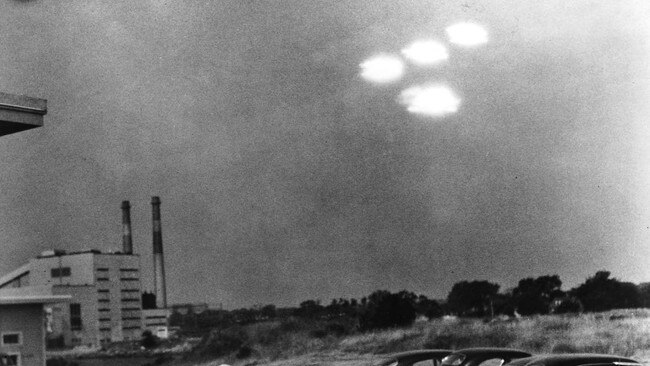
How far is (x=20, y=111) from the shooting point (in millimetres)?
7891

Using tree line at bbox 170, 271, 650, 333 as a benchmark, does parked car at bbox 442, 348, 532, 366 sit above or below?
below

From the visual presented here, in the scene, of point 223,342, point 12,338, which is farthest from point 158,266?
point 12,338

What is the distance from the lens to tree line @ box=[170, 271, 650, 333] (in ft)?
139

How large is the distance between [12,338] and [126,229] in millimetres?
59517

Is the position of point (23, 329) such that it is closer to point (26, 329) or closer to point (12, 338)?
point (26, 329)

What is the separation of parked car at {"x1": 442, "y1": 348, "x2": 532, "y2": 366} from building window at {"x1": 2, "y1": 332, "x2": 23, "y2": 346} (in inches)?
365

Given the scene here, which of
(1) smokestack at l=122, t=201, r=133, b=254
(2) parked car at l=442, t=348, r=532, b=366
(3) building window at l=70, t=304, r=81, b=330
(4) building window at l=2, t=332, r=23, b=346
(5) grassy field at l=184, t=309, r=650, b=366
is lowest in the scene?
(5) grassy field at l=184, t=309, r=650, b=366

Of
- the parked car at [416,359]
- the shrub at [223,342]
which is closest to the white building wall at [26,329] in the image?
the parked car at [416,359]

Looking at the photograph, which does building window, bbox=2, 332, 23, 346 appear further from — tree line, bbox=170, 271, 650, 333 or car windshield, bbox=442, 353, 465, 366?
tree line, bbox=170, 271, 650, 333

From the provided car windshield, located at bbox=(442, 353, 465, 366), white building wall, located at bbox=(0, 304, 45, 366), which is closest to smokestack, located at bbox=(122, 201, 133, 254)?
white building wall, located at bbox=(0, 304, 45, 366)

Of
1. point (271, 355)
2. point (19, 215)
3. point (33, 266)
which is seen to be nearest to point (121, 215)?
point (33, 266)

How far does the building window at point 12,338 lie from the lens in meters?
16.5

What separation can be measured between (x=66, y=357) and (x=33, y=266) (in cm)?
1085

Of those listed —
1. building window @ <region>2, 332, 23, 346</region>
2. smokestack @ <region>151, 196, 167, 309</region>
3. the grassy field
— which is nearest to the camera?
building window @ <region>2, 332, 23, 346</region>
